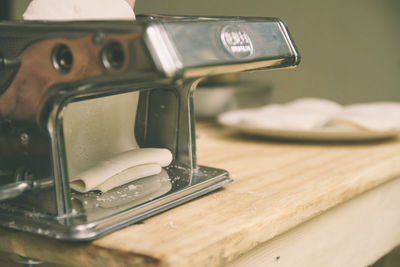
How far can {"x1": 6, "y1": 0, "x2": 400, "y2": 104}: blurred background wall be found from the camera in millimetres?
2430

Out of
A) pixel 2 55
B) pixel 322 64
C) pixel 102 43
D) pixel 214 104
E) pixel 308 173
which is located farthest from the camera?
pixel 322 64

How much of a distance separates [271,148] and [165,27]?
24.8 inches

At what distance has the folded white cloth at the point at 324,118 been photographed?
1114mm

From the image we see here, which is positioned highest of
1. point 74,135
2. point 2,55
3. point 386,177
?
point 2,55

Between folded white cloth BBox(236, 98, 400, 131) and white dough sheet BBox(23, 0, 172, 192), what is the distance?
1.62ft

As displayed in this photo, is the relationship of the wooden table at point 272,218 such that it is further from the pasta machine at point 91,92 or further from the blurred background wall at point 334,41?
the blurred background wall at point 334,41

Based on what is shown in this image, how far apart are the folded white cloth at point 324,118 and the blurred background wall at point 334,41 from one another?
1.24 meters

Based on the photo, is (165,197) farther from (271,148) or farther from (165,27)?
(271,148)

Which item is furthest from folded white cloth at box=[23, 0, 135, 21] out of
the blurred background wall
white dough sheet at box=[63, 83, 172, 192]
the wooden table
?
the blurred background wall

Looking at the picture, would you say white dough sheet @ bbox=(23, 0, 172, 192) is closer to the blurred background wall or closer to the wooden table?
the wooden table

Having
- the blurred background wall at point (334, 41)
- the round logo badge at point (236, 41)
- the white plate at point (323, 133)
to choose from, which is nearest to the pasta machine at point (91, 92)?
the round logo badge at point (236, 41)

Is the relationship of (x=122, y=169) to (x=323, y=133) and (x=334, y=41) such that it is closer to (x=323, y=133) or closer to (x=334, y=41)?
(x=323, y=133)

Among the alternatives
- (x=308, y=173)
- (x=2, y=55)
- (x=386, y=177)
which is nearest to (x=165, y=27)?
(x=2, y=55)

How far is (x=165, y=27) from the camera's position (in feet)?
1.60
